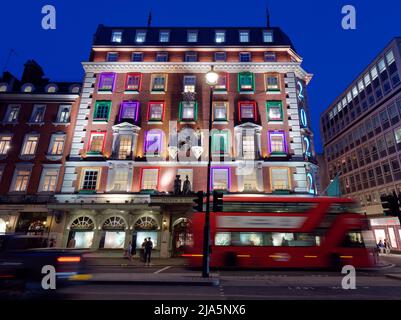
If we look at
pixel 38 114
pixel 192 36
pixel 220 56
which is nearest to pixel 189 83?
pixel 220 56

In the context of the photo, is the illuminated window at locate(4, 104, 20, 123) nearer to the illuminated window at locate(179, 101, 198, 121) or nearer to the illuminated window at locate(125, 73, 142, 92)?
the illuminated window at locate(125, 73, 142, 92)

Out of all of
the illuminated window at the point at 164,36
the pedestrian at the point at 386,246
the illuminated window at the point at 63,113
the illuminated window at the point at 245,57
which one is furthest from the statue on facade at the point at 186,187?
the pedestrian at the point at 386,246

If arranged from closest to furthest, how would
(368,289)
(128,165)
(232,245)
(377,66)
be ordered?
(368,289) → (232,245) → (128,165) → (377,66)

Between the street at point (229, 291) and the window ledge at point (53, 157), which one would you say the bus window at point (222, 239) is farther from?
the window ledge at point (53, 157)

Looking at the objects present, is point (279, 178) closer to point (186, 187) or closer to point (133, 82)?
point (186, 187)

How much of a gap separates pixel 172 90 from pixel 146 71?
3.83 m

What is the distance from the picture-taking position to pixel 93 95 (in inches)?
1034

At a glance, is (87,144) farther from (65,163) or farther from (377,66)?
(377,66)

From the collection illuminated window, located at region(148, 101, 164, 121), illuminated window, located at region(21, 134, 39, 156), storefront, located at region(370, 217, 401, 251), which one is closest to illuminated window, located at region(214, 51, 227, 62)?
illuminated window, located at region(148, 101, 164, 121)

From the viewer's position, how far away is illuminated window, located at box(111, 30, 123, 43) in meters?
29.3

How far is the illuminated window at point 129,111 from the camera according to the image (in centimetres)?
2500

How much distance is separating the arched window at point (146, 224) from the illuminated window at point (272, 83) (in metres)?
17.3
